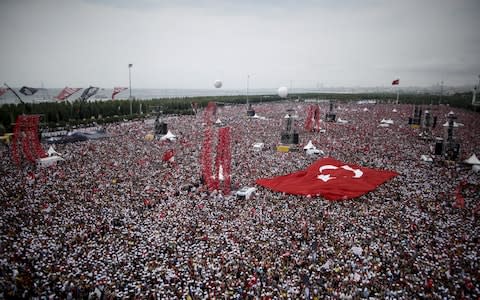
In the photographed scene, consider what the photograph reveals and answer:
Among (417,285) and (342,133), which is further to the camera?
(342,133)

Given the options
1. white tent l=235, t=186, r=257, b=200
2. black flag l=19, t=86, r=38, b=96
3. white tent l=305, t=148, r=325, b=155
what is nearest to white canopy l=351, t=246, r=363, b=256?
white tent l=235, t=186, r=257, b=200

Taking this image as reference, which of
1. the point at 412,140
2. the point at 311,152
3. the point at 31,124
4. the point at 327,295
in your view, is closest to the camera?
the point at 327,295

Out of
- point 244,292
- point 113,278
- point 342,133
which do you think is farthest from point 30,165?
point 342,133

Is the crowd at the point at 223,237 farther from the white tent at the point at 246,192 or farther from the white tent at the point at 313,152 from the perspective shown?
the white tent at the point at 313,152

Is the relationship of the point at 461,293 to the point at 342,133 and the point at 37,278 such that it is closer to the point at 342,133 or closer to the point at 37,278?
the point at 37,278

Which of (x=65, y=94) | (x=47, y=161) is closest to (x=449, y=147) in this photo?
(x=47, y=161)

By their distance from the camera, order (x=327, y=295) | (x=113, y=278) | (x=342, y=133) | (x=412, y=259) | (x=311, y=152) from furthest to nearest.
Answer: (x=342, y=133), (x=311, y=152), (x=412, y=259), (x=113, y=278), (x=327, y=295)

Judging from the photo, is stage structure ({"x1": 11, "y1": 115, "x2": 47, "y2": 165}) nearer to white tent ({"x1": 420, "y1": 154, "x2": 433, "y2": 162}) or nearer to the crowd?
the crowd
